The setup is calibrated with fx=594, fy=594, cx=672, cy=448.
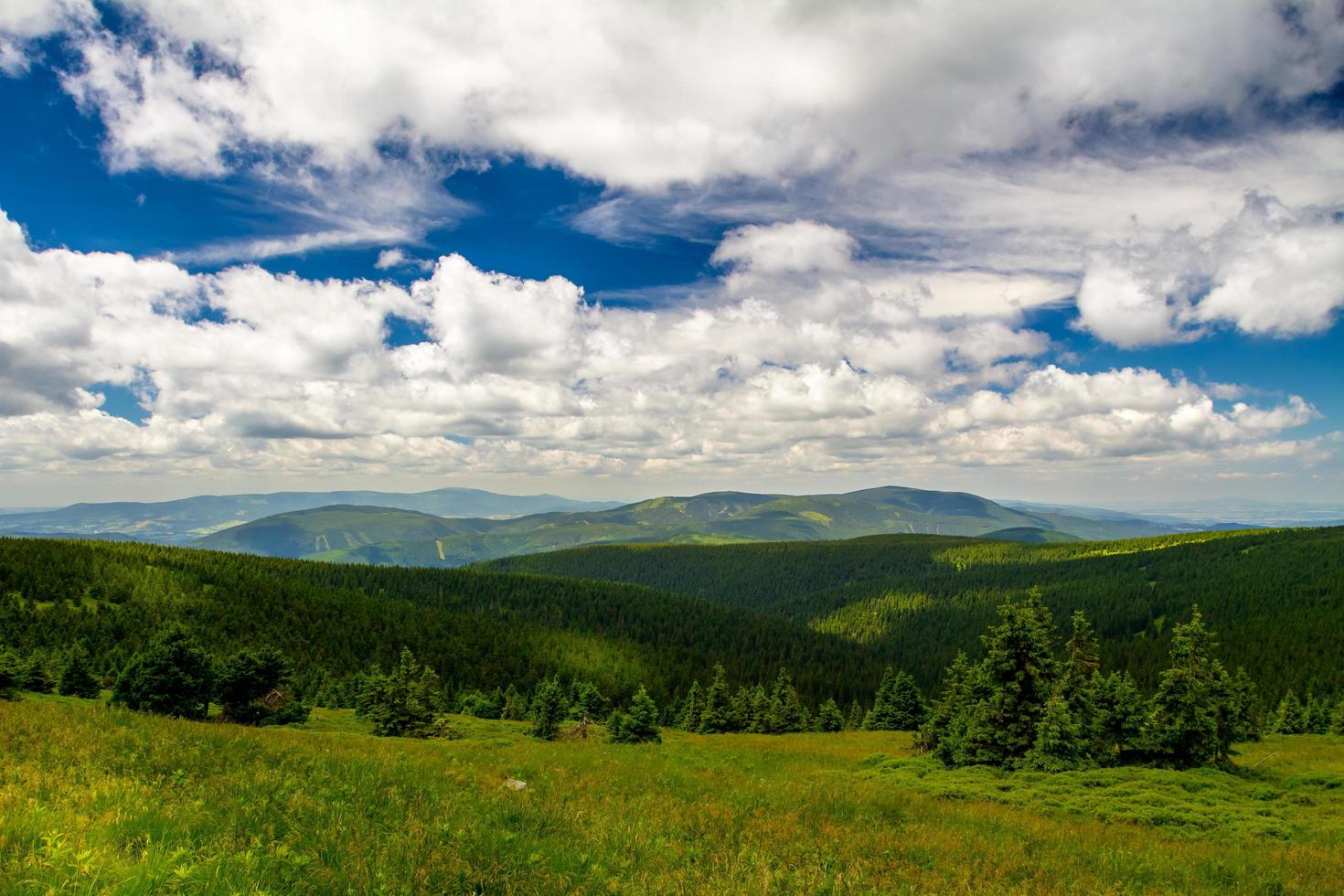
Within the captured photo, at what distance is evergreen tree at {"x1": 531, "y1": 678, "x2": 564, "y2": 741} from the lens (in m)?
61.0

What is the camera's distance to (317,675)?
10156cm

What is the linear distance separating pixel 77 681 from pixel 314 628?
93.1 metres

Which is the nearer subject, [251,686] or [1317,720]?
[251,686]

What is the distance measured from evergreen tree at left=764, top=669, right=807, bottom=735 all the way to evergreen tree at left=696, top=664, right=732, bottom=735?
18.6 ft

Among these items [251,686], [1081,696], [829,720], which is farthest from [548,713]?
[1081,696]

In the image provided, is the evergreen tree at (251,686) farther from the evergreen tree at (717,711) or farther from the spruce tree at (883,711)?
the spruce tree at (883,711)

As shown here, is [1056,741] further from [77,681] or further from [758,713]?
[77,681]

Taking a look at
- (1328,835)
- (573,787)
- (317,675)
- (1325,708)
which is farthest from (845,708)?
(573,787)

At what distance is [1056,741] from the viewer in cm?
3169

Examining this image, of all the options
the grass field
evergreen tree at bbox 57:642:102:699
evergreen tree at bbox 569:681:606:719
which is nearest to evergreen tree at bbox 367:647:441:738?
evergreen tree at bbox 57:642:102:699

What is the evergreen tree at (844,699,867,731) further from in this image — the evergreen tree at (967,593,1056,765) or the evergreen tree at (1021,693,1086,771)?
the evergreen tree at (1021,693,1086,771)

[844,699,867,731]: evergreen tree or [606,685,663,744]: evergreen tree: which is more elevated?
[606,685,663,744]: evergreen tree

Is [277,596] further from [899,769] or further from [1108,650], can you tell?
[1108,650]

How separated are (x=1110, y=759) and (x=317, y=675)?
11116 cm
